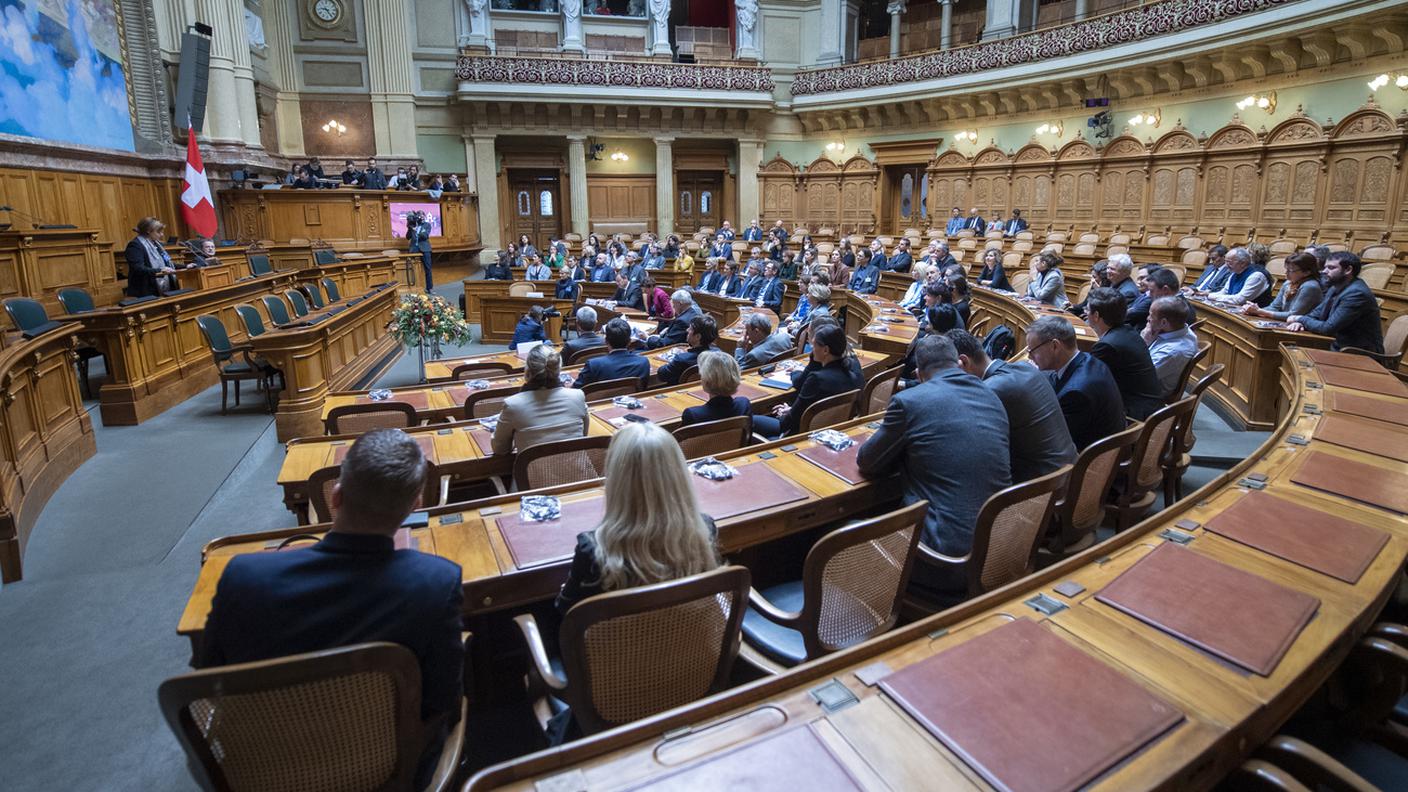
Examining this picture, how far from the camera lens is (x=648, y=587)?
5.59ft

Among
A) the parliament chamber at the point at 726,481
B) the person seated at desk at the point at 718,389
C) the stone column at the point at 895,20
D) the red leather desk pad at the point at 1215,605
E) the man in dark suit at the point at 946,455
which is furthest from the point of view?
the stone column at the point at 895,20

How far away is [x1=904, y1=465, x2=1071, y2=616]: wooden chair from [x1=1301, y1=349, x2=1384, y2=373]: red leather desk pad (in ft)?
11.1

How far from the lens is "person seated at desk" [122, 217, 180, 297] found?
7.35 meters

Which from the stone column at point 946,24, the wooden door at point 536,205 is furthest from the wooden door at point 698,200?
the stone column at point 946,24

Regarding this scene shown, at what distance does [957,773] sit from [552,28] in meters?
21.8

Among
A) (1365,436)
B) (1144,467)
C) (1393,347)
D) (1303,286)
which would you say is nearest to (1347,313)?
(1393,347)

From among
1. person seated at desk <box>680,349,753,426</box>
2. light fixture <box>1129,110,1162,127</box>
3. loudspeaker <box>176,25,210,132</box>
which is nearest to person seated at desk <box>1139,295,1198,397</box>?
person seated at desk <box>680,349,753,426</box>

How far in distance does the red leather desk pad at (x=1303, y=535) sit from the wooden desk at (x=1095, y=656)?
0.04 m

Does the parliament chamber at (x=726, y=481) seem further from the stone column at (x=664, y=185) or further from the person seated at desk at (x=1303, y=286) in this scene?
the stone column at (x=664, y=185)

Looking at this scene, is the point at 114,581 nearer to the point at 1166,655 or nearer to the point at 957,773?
the point at 957,773

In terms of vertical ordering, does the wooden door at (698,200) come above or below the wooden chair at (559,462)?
above

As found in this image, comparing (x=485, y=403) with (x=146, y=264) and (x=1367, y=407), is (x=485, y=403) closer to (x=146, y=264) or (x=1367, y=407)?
(x=1367, y=407)

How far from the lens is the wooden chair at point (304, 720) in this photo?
1382 millimetres

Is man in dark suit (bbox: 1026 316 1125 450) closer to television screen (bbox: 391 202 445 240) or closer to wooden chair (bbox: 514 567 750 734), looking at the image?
wooden chair (bbox: 514 567 750 734)
